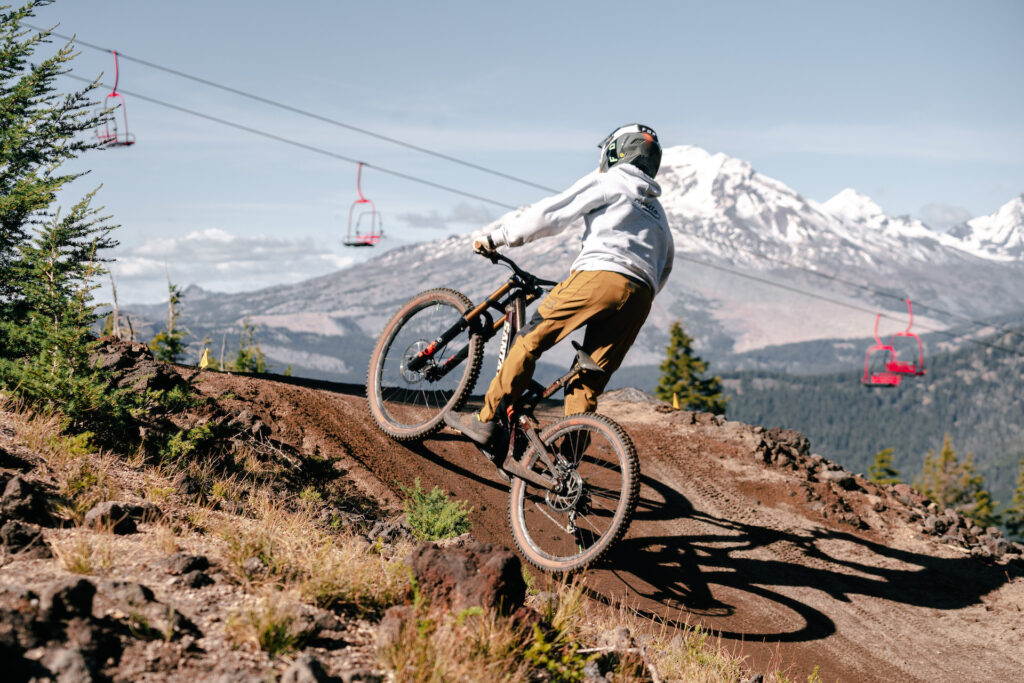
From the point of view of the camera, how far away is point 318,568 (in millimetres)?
4531

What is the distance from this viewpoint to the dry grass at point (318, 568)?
4.43m

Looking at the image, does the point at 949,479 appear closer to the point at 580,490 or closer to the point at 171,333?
the point at 171,333

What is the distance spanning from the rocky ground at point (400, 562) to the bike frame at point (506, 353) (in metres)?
0.89

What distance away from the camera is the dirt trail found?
780cm

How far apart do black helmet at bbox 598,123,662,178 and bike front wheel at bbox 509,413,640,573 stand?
222cm

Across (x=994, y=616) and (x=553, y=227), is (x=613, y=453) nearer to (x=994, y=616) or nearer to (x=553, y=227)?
(x=553, y=227)

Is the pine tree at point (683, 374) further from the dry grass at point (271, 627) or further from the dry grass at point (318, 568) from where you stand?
the dry grass at point (271, 627)

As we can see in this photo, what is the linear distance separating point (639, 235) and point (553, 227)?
2.41 feet

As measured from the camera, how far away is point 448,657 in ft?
12.9

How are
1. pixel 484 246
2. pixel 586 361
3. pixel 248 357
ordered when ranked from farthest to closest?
pixel 248 357, pixel 484 246, pixel 586 361

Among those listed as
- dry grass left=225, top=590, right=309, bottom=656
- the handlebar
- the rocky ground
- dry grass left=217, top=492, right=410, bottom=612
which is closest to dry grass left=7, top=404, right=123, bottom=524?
the rocky ground

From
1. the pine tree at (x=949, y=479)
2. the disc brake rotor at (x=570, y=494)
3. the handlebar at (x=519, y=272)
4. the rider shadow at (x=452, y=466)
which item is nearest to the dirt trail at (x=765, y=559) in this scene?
the rider shadow at (x=452, y=466)

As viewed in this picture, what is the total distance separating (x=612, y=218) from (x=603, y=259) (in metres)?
0.35

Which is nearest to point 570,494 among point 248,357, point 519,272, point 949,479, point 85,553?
point 519,272
